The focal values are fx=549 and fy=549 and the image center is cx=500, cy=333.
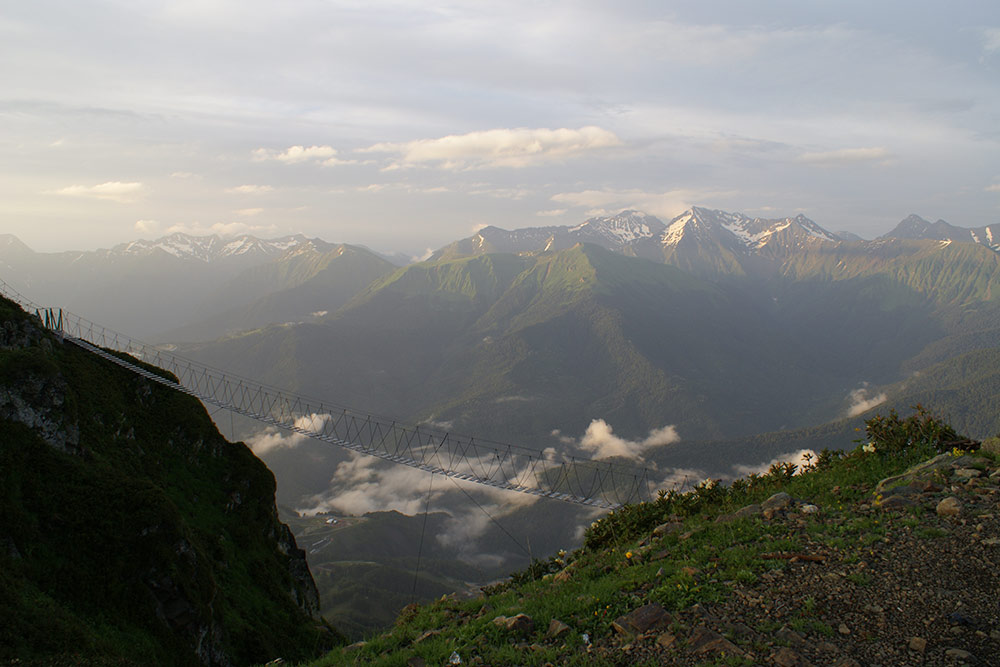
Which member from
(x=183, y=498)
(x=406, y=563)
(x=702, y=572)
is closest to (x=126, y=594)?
(x=183, y=498)

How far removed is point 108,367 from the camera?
3544 cm

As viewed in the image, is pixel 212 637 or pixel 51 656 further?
pixel 212 637

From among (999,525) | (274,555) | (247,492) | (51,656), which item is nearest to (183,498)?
(247,492)

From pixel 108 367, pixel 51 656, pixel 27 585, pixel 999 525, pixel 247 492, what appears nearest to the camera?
pixel 999 525

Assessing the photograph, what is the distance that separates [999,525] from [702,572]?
5324mm

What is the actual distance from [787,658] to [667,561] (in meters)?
3.74

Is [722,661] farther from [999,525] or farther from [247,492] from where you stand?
[247,492]

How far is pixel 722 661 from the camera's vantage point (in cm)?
738

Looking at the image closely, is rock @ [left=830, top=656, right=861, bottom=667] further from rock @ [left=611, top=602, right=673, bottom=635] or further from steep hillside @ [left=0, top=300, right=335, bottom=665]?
steep hillside @ [left=0, top=300, right=335, bottom=665]

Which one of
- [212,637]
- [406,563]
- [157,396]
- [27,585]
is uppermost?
[157,396]

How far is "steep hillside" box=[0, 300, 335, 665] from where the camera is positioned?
19.0 m

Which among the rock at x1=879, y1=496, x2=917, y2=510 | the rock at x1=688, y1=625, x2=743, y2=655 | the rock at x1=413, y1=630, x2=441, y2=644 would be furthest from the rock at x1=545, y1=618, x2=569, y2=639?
the rock at x1=879, y1=496, x2=917, y2=510

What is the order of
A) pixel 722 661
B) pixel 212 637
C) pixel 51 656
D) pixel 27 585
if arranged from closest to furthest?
1. pixel 722 661
2. pixel 51 656
3. pixel 27 585
4. pixel 212 637

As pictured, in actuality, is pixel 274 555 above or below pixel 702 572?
below
